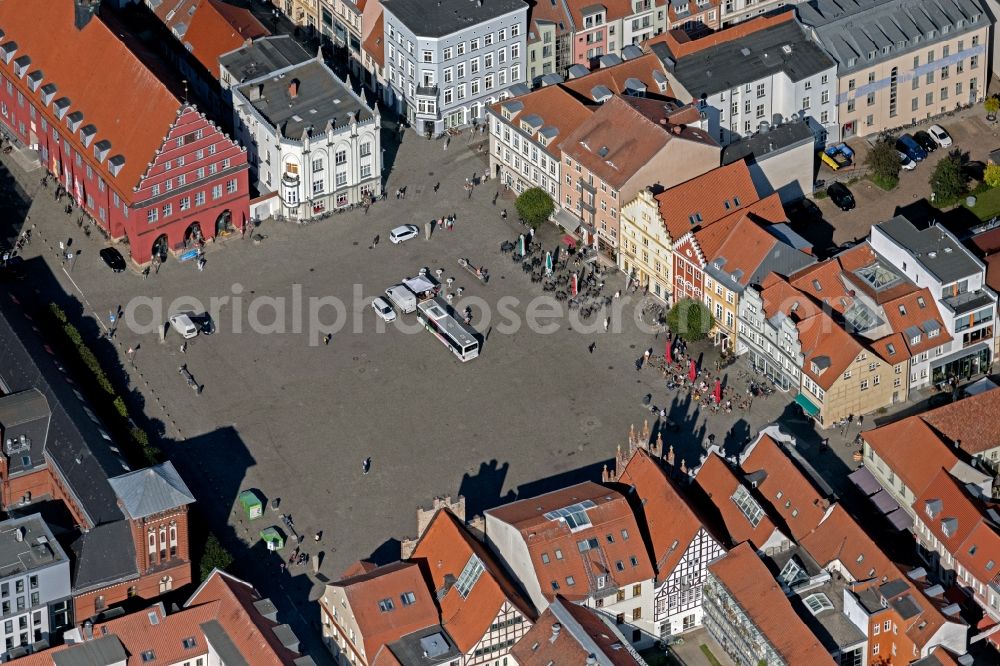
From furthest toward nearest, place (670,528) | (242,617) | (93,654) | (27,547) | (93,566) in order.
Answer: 1. (93,566)
2. (670,528)
3. (27,547)
4. (242,617)
5. (93,654)

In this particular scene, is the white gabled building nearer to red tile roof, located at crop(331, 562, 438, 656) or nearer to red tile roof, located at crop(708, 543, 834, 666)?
red tile roof, located at crop(708, 543, 834, 666)

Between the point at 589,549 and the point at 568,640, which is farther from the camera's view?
the point at 589,549

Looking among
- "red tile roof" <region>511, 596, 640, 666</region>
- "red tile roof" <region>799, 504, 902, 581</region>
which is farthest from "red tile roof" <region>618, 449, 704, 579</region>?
"red tile roof" <region>799, 504, 902, 581</region>

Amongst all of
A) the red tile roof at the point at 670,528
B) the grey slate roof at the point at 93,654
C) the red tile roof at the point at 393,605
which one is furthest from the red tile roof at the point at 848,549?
the grey slate roof at the point at 93,654

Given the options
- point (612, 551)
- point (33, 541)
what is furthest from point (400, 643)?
point (33, 541)

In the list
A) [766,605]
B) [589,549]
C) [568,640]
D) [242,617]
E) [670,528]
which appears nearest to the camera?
[568,640]

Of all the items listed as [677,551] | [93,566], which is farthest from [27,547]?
[677,551]

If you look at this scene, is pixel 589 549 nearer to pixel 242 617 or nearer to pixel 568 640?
pixel 568 640
